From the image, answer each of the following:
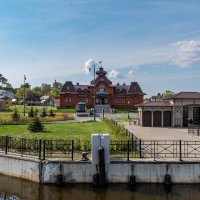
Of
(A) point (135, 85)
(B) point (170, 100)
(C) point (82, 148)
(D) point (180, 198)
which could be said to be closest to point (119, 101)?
(A) point (135, 85)

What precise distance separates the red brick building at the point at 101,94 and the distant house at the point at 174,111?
4544cm

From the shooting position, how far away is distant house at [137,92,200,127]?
39.7 metres

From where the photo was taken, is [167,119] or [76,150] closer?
[76,150]

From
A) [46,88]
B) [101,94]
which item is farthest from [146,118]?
[46,88]

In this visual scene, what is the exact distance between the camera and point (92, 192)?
1795 cm

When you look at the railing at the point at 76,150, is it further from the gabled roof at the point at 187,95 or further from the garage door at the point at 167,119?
the garage door at the point at 167,119

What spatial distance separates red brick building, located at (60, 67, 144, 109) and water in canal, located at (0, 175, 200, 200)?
222 feet

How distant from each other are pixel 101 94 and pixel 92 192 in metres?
69.2

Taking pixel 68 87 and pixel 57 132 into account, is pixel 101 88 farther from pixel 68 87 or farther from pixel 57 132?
pixel 57 132

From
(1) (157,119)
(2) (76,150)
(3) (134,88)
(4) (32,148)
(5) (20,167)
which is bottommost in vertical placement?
(5) (20,167)

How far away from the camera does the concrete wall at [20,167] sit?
19.5m

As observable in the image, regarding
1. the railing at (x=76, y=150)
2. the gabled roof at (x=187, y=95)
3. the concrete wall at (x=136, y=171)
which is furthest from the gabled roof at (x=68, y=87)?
the concrete wall at (x=136, y=171)

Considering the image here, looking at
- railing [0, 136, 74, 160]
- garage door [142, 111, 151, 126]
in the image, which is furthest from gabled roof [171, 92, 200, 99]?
railing [0, 136, 74, 160]

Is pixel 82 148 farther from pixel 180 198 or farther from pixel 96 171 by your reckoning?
pixel 180 198
